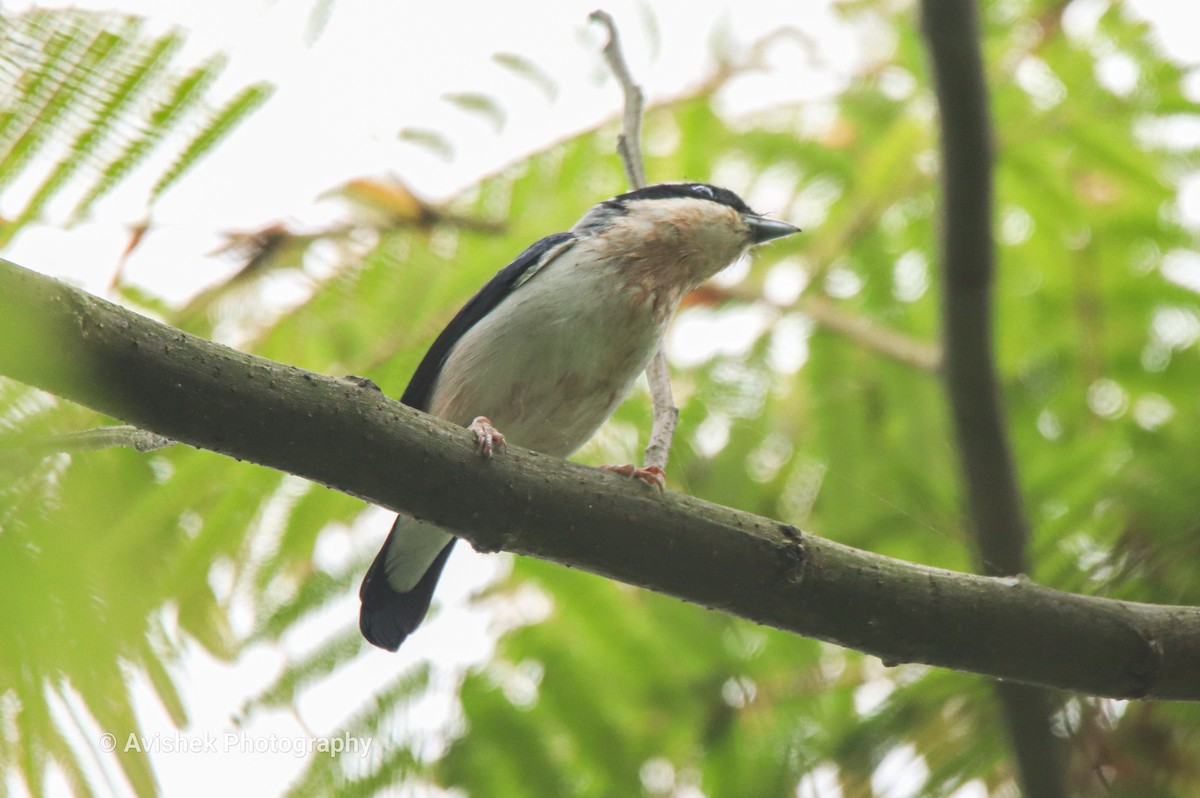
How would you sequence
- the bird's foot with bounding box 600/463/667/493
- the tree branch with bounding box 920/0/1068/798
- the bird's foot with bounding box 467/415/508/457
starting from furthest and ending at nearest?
the tree branch with bounding box 920/0/1068/798 < the bird's foot with bounding box 600/463/667/493 < the bird's foot with bounding box 467/415/508/457

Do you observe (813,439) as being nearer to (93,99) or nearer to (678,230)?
(678,230)

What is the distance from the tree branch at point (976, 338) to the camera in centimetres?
422

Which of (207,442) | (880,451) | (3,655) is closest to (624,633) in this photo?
(880,451)

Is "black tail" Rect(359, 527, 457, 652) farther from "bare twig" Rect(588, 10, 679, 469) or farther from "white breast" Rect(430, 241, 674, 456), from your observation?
"bare twig" Rect(588, 10, 679, 469)

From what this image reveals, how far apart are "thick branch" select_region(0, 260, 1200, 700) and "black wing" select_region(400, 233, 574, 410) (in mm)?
1683

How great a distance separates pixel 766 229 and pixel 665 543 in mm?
2389

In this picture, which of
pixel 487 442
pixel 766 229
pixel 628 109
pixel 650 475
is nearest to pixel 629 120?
pixel 628 109

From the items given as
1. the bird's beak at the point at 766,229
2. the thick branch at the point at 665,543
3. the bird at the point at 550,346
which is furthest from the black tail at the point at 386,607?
the bird's beak at the point at 766,229

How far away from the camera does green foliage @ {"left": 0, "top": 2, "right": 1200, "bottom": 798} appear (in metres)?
4.29

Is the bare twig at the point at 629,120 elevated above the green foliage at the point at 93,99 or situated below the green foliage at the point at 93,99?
below

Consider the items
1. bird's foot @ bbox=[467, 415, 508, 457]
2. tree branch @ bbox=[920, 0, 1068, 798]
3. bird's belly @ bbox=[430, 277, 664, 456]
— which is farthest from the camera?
bird's belly @ bbox=[430, 277, 664, 456]

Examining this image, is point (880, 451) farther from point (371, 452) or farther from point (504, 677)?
point (371, 452)

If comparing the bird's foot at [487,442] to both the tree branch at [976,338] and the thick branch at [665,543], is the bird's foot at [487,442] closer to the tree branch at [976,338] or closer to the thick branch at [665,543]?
the thick branch at [665,543]

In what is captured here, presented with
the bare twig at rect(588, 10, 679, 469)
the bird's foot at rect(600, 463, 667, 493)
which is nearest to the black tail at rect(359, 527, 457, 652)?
the bare twig at rect(588, 10, 679, 469)
